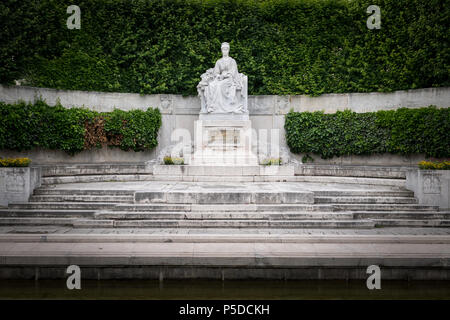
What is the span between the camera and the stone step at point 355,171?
416 inches

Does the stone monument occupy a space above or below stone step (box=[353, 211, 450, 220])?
above

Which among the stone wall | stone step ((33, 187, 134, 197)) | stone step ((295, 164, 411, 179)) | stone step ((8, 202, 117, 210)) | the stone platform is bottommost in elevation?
the stone platform

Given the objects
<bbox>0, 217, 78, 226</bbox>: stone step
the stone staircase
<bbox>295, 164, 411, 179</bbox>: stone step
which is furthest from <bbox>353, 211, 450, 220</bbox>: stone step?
<bbox>0, 217, 78, 226</bbox>: stone step

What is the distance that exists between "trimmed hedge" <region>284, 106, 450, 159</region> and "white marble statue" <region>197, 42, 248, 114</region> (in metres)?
2.92

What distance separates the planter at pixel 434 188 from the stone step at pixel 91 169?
7.38m

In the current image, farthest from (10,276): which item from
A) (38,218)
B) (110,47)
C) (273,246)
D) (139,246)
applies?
(110,47)

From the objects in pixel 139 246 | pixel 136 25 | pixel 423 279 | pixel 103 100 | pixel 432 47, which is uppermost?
pixel 136 25

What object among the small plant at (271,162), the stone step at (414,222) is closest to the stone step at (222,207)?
the stone step at (414,222)

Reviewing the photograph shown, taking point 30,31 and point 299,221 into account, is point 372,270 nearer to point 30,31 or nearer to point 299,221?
point 299,221

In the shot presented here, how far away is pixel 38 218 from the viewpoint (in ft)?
24.4

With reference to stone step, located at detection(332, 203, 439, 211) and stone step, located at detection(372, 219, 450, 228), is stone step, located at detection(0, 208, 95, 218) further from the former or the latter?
stone step, located at detection(372, 219, 450, 228)

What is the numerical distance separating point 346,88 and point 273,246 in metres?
11.0

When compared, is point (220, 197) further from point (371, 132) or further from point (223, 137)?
point (371, 132)

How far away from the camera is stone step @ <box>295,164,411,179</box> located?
34.7 feet
